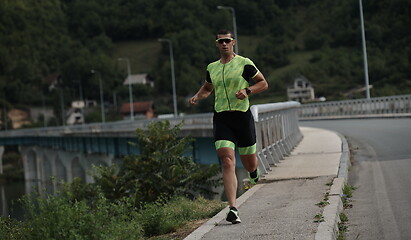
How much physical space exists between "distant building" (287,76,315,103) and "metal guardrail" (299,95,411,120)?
117 feet

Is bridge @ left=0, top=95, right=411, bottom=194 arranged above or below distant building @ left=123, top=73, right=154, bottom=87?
below

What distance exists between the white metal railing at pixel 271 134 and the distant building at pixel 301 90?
7184 centimetres

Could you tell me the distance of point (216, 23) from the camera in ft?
478

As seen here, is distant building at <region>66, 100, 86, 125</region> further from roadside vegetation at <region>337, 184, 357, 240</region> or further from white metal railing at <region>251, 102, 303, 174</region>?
roadside vegetation at <region>337, 184, 357, 240</region>

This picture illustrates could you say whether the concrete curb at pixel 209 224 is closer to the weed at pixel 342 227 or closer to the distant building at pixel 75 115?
the weed at pixel 342 227

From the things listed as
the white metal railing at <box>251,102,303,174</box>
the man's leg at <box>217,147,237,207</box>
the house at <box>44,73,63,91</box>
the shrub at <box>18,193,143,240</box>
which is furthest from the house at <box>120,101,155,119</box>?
the shrub at <box>18,193,143,240</box>

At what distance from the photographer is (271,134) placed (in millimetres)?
15430

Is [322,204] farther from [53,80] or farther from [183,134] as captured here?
[53,80]

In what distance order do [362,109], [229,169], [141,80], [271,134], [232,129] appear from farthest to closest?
[141,80] → [362,109] → [271,134] → [232,129] → [229,169]

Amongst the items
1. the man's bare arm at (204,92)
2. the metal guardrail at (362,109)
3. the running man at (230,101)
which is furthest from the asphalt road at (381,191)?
the metal guardrail at (362,109)

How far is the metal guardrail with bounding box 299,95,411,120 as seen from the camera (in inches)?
1506

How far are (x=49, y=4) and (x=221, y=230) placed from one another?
189m

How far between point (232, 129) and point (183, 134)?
21.4m

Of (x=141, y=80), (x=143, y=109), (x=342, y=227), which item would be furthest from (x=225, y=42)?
(x=141, y=80)
